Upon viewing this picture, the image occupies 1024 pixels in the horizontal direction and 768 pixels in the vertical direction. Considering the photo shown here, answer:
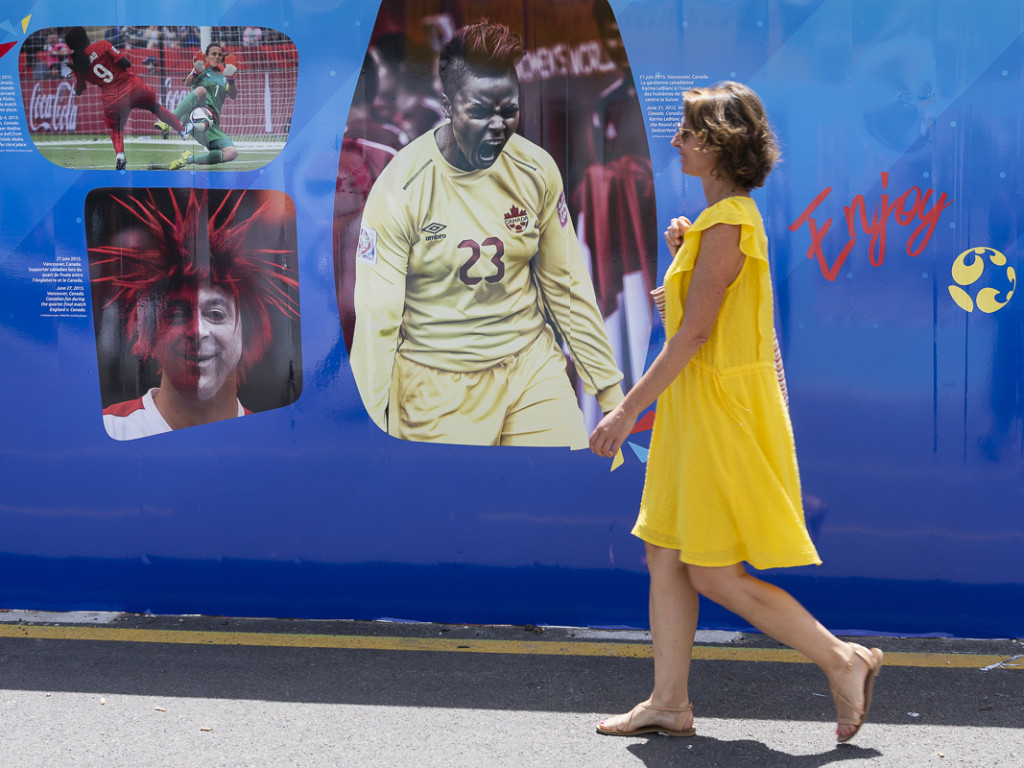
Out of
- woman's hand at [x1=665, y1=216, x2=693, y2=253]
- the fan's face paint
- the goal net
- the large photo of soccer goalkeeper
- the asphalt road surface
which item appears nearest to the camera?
the asphalt road surface

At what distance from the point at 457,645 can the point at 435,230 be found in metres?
1.51

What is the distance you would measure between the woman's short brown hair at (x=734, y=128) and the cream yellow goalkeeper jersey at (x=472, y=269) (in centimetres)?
100

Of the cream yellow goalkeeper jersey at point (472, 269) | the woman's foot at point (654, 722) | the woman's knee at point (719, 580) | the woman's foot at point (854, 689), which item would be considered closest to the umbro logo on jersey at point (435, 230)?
the cream yellow goalkeeper jersey at point (472, 269)

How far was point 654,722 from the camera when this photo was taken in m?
3.05

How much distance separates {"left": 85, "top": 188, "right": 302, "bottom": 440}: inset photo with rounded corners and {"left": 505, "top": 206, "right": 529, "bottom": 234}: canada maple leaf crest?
2.63 feet

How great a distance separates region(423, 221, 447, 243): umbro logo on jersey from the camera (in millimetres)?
3883

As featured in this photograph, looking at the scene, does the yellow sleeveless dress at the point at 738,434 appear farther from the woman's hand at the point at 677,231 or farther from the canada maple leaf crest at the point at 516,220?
the canada maple leaf crest at the point at 516,220

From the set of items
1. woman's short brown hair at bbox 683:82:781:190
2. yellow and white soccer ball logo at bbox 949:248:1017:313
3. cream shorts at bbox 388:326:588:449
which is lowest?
cream shorts at bbox 388:326:588:449

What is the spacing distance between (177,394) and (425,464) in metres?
0.99

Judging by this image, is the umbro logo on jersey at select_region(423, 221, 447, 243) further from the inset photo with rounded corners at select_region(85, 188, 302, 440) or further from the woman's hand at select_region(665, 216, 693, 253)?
the woman's hand at select_region(665, 216, 693, 253)

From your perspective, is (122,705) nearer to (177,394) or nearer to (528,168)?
(177,394)

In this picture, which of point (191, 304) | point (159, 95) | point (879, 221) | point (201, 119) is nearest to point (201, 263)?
point (191, 304)

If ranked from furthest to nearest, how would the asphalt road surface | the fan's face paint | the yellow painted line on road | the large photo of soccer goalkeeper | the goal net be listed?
the fan's face paint → the goal net → the large photo of soccer goalkeeper → the yellow painted line on road → the asphalt road surface

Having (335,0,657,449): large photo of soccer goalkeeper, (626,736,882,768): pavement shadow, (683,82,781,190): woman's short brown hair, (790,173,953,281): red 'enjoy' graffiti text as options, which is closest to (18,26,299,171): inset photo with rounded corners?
(335,0,657,449): large photo of soccer goalkeeper
